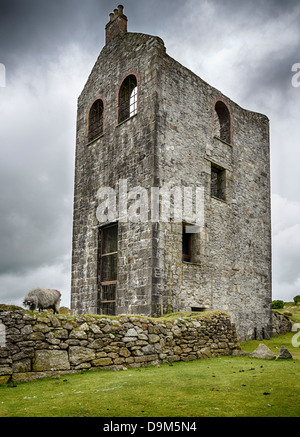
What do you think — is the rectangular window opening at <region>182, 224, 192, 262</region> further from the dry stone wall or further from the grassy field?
the grassy field

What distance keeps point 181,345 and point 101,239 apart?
22.1ft

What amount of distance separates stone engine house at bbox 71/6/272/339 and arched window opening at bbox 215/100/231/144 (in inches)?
1.9

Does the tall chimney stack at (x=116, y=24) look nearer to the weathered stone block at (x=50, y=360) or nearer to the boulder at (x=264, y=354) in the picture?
the boulder at (x=264, y=354)

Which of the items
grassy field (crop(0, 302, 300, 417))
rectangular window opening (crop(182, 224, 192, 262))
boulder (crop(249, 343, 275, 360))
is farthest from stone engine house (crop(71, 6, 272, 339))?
grassy field (crop(0, 302, 300, 417))

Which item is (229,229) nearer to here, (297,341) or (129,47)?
(297,341)

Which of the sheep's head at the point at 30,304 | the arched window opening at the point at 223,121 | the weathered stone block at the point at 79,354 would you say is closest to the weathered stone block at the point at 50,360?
the weathered stone block at the point at 79,354

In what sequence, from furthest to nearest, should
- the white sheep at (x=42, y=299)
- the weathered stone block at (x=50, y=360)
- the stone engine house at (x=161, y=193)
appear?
the white sheep at (x=42, y=299)
the stone engine house at (x=161, y=193)
the weathered stone block at (x=50, y=360)

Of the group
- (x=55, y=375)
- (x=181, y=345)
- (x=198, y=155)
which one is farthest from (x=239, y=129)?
(x=55, y=375)

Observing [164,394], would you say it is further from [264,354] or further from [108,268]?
[108,268]

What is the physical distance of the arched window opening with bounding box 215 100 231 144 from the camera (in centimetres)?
1741

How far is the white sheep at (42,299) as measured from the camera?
1847 centimetres

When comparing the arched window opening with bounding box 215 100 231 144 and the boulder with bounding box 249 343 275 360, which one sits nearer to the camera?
the boulder with bounding box 249 343 275 360

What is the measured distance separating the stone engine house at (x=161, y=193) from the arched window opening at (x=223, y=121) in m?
0.05

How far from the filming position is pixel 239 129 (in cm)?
1792
